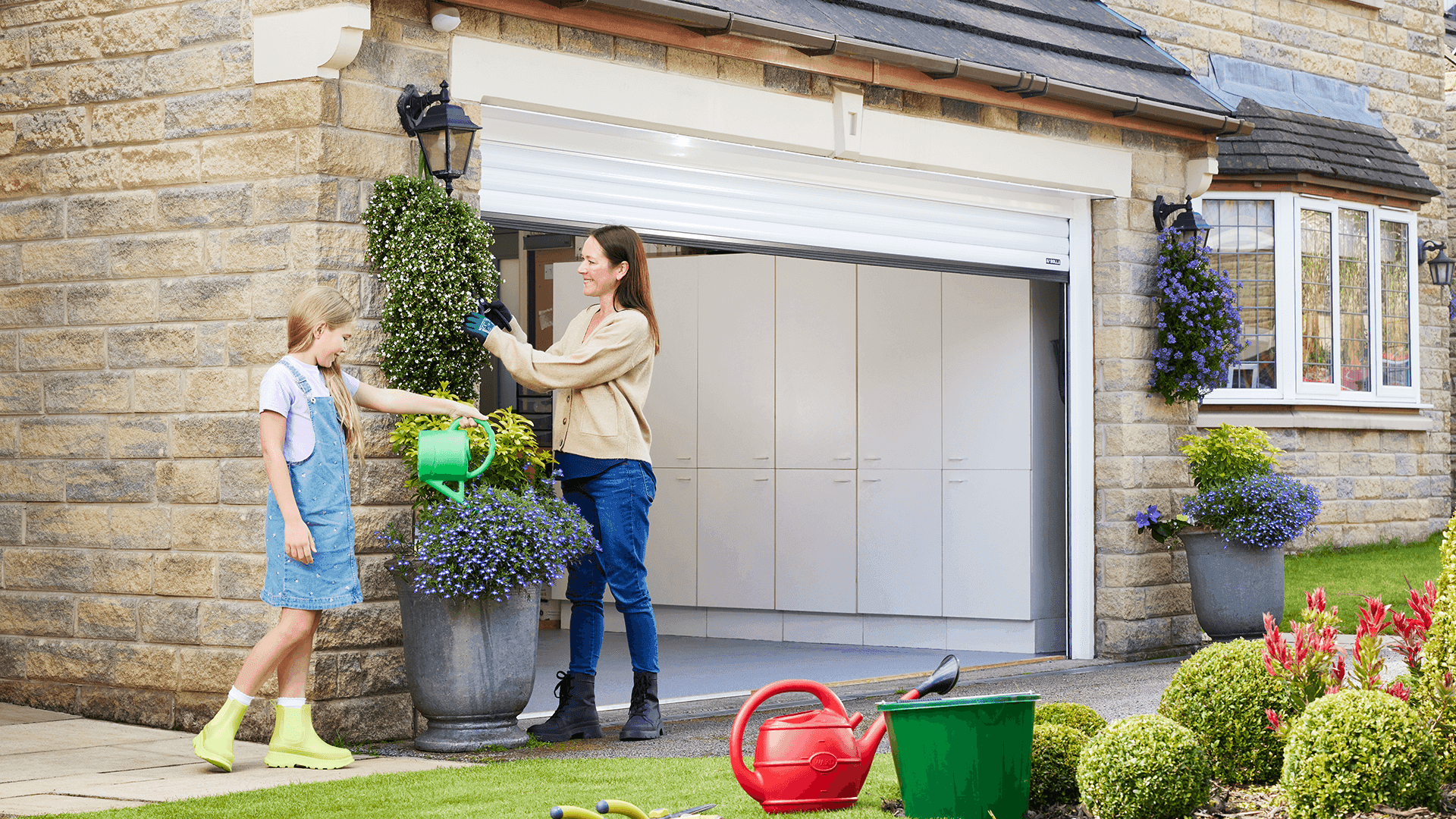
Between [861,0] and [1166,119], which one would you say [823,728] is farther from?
[1166,119]

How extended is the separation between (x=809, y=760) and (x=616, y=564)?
187 centimetres

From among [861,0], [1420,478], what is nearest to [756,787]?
[861,0]

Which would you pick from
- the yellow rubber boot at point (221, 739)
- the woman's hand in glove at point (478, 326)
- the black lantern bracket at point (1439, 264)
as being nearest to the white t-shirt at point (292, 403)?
the woman's hand in glove at point (478, 326)

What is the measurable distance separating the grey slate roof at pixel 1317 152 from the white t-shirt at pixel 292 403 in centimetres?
812

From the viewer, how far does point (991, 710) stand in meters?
4.07

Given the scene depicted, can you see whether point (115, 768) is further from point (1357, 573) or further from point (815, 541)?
point (1357, 573)

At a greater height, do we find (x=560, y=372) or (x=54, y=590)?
(x=560, y=372)

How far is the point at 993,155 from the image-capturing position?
8.45 m

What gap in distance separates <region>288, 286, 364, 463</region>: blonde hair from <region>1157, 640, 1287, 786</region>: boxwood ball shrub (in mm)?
2903

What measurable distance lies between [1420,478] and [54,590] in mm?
10978

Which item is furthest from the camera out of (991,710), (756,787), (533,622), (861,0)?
(861,0)

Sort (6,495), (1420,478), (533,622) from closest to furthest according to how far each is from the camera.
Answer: (533,622)
(6,495)
(1420,478)

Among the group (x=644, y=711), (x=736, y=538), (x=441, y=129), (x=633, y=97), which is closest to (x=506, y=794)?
(x=644, y=711)

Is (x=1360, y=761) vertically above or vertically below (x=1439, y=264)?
below
